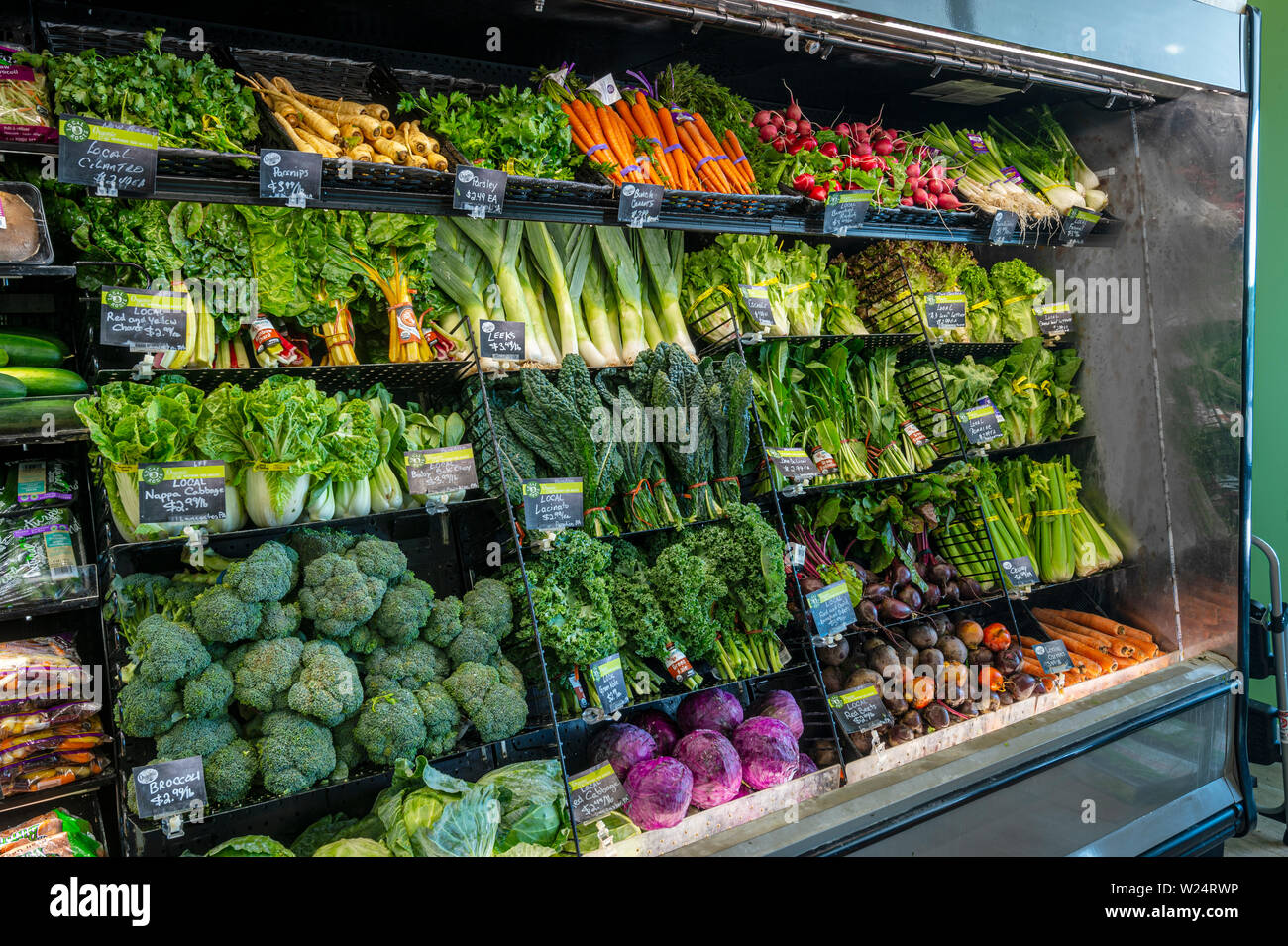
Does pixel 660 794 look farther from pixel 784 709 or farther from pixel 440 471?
pixel 440 471

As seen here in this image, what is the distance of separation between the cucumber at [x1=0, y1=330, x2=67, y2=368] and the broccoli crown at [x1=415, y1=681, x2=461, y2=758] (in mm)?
1286

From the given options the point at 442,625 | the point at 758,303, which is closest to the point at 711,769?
the point at 442,625

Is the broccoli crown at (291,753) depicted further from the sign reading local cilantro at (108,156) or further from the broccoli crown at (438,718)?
the sign reading local cilantro at (108,156)

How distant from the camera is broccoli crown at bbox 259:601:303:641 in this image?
2.10 m

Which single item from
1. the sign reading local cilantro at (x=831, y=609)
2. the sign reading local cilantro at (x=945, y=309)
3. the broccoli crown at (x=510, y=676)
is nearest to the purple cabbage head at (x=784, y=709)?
the sign reading local cilantro at (x=831, y=609)

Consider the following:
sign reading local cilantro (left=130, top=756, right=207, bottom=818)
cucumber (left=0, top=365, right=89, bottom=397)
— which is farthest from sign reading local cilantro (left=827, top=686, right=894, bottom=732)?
cucumber (left=0, top=365, right=89, bottom=397)

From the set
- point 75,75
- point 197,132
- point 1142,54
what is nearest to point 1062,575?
point 1142,54

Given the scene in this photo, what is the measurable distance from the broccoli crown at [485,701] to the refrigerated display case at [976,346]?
124mm

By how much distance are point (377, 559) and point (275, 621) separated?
30 centimetres

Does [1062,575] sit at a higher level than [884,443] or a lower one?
lower

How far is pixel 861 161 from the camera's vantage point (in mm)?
3172

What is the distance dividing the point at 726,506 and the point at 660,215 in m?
0.98
